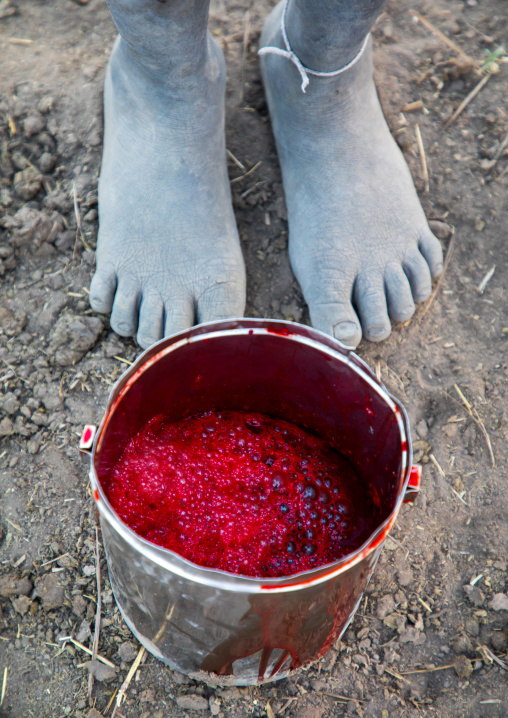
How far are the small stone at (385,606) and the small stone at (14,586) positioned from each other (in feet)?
2.16

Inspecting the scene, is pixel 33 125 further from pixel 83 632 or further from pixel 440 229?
pixel 83 632

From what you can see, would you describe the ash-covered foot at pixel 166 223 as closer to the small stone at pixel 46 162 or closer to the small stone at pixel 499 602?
the small stone at pixel 46 162

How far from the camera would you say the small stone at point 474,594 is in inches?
42.3

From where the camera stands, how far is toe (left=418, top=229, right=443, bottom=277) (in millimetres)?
1273

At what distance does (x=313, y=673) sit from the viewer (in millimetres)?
1007

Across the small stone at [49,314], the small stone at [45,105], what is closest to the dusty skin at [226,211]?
the small stone at [49,314]

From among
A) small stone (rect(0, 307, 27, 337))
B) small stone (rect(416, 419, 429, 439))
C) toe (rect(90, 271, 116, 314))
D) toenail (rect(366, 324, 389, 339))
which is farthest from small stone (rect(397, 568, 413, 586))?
small stone (rect(0, 307, 27, 337))

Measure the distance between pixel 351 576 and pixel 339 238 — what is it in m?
0.75

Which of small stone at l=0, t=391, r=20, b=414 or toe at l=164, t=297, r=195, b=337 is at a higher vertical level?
toe at l=164, t=297, r=195, b=337

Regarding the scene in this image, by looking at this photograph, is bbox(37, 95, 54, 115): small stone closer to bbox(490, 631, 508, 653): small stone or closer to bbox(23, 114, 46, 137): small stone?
bbox(23, 114, 46, 137): small stone

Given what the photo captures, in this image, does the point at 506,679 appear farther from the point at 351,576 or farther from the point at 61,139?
the point at 61,139

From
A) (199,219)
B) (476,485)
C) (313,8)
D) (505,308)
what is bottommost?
(476,485)

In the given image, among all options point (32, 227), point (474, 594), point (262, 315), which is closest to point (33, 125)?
point (32, 227)

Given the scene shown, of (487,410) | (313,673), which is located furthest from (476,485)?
(313,673)
